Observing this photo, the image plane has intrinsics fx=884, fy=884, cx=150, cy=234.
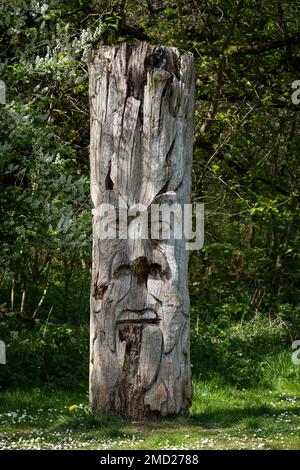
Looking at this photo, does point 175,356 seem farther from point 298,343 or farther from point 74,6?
point 74,6

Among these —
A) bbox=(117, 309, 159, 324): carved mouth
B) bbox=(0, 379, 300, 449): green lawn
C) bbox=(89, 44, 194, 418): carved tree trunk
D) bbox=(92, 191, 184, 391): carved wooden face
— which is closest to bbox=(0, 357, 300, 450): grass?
bbox=(0, 379, 300, 449): green lawn

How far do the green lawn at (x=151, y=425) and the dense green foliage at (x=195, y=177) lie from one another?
708 mm

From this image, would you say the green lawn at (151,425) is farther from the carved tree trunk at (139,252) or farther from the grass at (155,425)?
the carved tree trunk at (139,252)

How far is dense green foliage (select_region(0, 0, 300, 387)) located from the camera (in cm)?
845

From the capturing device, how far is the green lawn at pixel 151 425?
6.15 m

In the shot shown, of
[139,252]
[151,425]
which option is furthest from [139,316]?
[151,425]

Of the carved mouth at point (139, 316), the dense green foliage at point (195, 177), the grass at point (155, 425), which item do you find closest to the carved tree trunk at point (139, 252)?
the carved mouth at point (139, 316)

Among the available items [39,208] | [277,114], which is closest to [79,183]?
[39,208]

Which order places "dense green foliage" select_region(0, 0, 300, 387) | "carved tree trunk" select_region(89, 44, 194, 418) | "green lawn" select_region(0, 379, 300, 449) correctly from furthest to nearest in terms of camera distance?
"dense green foliage" select_region(0, 0, 300, 387) → "carved tree trunk" select_region(89, 44, 194, 418) → "green lawn" select_region(0, 379, 300, 449)

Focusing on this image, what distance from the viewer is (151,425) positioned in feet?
21.7

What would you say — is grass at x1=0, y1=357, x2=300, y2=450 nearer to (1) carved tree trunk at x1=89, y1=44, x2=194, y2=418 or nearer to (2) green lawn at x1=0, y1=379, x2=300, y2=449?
(2) green lawn at x1=0, y1=379, x2=300, y2=449

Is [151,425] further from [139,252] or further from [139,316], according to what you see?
[139,252]

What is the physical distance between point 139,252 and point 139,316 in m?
0.50

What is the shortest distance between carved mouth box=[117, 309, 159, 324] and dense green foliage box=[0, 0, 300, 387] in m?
1.45
